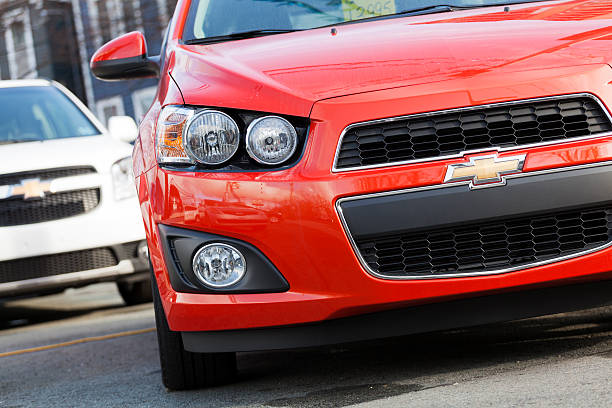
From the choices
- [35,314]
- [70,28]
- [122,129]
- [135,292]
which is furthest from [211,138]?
[70,28]

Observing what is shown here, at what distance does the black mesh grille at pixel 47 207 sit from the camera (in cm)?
654

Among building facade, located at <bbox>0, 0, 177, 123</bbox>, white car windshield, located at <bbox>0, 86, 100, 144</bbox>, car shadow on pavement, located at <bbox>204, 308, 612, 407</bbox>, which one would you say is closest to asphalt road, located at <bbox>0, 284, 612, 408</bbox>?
car shadow on pavement, located at <bbox>204, 308, 612, 407</bbox>

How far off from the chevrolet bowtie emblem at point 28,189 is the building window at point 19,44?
25.6 ft

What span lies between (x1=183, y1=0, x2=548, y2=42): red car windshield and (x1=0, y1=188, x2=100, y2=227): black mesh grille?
8.38 feet

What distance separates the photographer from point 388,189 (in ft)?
10.0

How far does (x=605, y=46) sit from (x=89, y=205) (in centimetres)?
418

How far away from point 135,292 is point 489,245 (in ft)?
15.9

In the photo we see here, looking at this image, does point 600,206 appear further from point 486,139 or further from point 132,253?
point 132,253

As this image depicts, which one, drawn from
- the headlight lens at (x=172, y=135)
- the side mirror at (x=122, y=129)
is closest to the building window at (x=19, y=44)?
the side mirror at (x=122, y=129)

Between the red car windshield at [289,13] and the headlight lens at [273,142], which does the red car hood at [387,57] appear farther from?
the red car windshield at [289,13]

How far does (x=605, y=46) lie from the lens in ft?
10.7

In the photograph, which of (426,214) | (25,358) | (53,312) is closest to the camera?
(426,214)

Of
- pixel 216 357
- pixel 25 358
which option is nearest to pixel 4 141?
pixel 25 358

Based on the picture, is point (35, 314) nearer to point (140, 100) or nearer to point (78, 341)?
point (78, 341)
